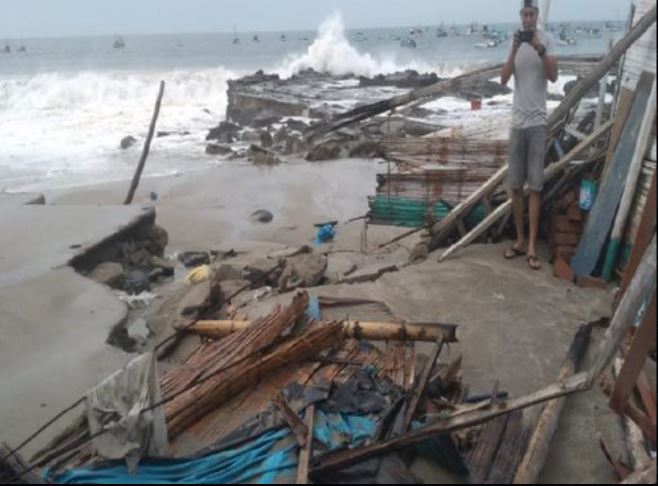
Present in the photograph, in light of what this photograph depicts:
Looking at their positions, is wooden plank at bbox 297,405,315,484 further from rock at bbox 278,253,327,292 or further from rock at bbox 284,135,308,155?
rock at bbox 284,135,308,155

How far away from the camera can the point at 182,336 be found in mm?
5582

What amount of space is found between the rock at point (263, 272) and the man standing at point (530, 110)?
278 cm

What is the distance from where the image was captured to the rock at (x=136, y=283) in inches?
330

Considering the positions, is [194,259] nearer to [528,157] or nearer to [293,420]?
[528,157]

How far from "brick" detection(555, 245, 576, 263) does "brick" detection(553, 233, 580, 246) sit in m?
0.03

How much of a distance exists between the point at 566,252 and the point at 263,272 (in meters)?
3.41

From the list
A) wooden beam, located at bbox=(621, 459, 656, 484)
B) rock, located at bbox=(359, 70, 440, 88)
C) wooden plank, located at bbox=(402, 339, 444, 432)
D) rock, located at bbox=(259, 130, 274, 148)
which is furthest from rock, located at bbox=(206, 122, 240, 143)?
wooden beam, located at bbox=(621, 459, 656, 484)

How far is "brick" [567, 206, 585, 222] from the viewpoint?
6102mm

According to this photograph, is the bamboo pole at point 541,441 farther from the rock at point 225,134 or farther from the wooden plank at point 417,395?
the rock at point 225,134

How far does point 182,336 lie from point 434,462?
3.02 meters

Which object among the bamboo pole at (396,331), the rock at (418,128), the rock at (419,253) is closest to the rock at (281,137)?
the rock at (418,128)

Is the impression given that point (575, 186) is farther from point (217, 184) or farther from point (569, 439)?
point (217, 184)

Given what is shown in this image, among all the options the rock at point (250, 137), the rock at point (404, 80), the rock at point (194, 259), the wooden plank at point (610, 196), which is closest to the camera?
the wooden plank at point (610, 196)

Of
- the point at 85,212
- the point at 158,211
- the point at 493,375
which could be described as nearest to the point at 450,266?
the point at 493,375
